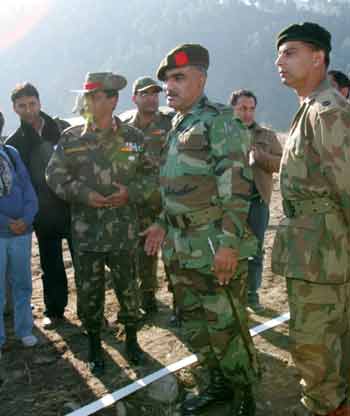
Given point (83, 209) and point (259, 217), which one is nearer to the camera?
point (83, 209)

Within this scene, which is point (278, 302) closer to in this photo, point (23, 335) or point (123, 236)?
point (123, 236)

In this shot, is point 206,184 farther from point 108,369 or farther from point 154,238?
point 108,369

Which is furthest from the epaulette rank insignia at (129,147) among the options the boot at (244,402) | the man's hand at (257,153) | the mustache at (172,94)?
the boot at (244,402)

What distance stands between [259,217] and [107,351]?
1924 mm

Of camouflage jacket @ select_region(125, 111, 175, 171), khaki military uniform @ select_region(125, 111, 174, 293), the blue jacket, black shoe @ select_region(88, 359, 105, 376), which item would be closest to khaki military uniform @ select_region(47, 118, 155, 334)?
black shoe @ select_region(88, 359, 105, 376)

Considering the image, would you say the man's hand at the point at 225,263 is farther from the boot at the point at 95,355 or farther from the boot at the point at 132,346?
the boot at the point at 95,355

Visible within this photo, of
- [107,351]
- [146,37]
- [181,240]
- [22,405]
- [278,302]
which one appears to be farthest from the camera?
[146,37]

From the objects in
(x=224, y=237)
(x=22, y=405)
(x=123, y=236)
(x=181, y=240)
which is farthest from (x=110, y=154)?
(x=22, y=405)

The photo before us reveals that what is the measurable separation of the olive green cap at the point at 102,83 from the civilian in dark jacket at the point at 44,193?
3.81 ft

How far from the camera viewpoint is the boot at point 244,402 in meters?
3.15

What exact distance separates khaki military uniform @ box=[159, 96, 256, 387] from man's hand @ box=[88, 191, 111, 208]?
2.32 feet

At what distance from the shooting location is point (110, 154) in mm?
3922

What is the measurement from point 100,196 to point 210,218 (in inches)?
42.1

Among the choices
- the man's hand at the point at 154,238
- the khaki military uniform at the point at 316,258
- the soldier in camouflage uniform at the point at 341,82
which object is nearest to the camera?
the khaki military uniform at the point at 316,258
